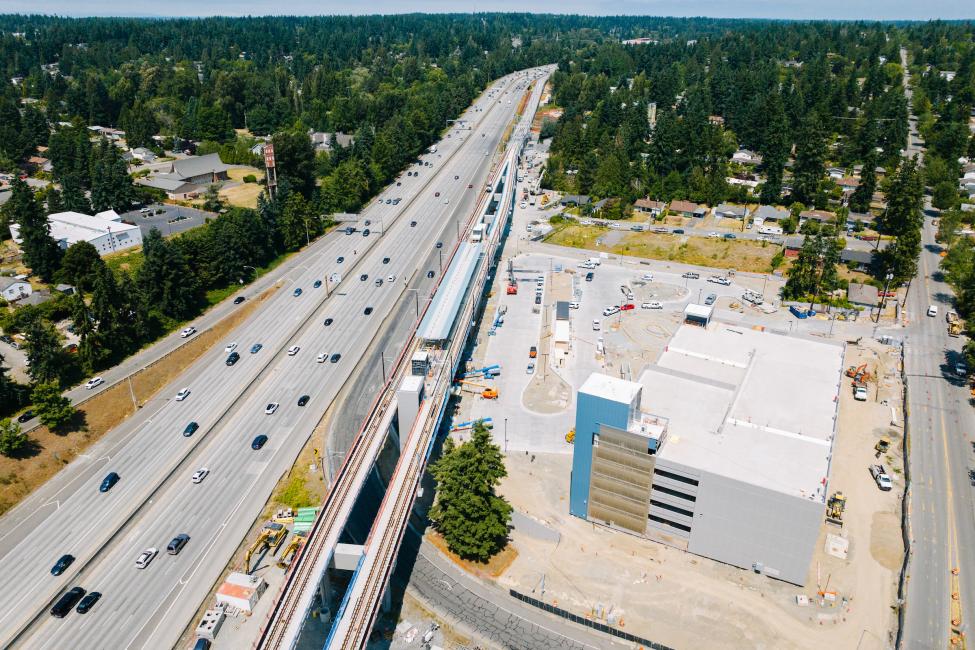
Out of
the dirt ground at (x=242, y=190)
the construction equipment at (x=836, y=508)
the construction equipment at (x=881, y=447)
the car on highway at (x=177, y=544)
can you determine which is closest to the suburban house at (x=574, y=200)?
the dirt ground at (x=242, y=190)

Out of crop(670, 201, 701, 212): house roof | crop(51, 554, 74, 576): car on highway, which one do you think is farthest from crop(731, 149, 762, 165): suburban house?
crop(51, 554, 74, 576): car on highway

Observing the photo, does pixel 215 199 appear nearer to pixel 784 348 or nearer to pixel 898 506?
pixel 784 348

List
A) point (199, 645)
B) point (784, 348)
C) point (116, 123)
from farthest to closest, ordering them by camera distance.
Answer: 1. point (116, 123)
2. point (784, 348)
3. point (199, 645)

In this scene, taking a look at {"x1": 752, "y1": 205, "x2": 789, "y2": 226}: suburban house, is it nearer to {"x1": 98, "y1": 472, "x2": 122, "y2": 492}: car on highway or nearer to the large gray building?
the large gray building

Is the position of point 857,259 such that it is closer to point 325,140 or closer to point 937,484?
point 937,484

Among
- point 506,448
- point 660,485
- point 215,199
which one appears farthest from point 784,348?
point 215,199

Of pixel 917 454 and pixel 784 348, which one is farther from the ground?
pixel 784 348
